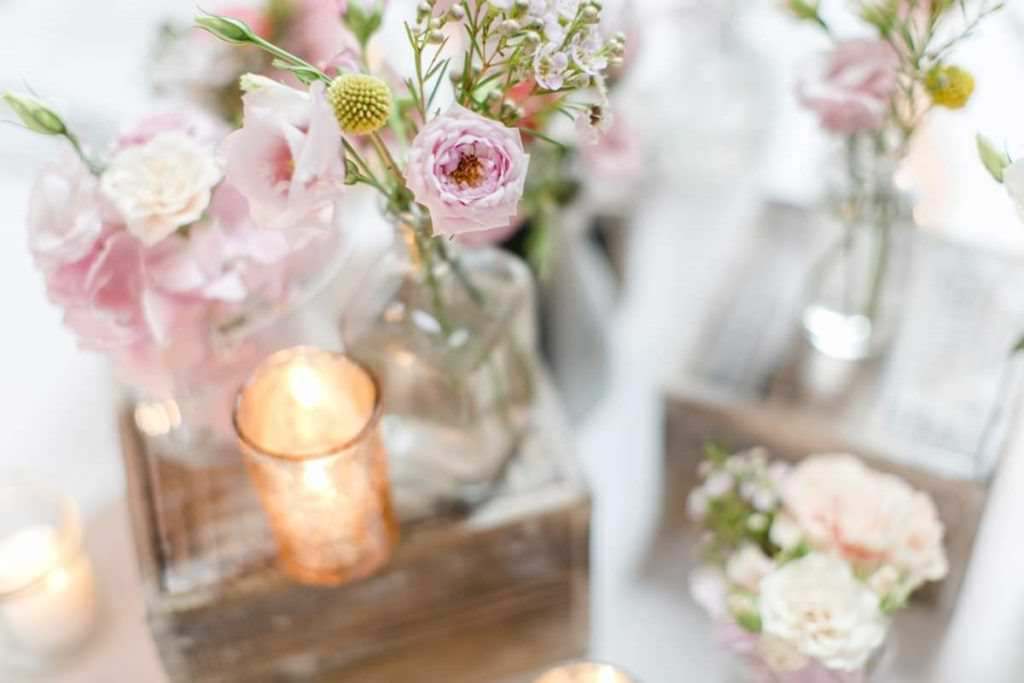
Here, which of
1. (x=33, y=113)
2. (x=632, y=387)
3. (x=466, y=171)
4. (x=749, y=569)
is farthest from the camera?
(x=632, y=387)

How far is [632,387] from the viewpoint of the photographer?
1092 mm

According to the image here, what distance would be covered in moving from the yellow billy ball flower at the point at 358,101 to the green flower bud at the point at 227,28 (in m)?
0.05

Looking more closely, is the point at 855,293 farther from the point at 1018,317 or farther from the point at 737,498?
the point at 737,498

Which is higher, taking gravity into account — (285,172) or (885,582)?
(285,172)

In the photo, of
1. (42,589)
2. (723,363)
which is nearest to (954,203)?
(723,363)

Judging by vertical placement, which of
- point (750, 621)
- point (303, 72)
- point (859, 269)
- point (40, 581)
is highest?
point (303, 72)

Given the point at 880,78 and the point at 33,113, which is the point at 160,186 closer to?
the point at 33,113

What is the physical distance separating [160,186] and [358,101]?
0.61 feet

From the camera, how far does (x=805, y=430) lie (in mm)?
919

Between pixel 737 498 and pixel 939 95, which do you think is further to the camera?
pixel 737 498

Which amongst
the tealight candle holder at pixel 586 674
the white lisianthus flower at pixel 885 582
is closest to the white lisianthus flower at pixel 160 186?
the tealight candle holder at pixel 586 674

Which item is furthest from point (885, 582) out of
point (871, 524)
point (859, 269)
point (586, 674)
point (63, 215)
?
point (63, 215)

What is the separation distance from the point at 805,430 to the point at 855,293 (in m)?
0.13

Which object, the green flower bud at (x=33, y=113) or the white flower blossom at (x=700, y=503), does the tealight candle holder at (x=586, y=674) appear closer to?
the white flower blossom at (x=700, y=503)
